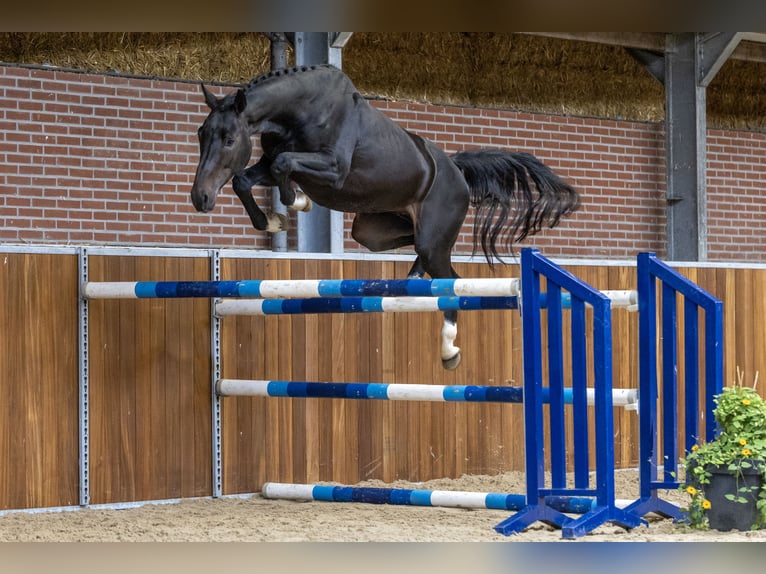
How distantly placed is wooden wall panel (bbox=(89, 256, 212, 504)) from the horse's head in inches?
44.7

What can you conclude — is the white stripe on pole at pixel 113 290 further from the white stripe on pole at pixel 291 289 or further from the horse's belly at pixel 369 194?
the horse's belly at pixel 369 194

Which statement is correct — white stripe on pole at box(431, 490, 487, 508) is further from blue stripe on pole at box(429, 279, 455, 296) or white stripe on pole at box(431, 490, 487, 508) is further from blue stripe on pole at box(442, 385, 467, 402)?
blue stripe on pole at box(429, 279, 455, 296)

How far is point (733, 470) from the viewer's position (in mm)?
3477

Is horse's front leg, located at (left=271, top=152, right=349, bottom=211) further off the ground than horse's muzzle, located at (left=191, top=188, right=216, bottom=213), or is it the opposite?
horse's front leg, located at (left=271, top=152, right=349, bottom=211)

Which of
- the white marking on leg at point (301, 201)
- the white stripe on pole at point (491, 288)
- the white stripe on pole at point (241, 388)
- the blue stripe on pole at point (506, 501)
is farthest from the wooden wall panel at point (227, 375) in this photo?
the white stripe on pole at point (491, 288)

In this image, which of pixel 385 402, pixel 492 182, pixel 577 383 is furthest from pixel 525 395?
pixel 385 402

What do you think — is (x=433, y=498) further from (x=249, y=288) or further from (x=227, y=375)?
(x=227, y=375)

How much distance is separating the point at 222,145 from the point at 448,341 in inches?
54.2

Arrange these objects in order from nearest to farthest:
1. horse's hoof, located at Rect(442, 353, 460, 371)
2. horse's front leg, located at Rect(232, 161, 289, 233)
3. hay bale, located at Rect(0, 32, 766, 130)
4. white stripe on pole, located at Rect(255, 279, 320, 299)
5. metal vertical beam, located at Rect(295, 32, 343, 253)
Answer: horse's front leg, located at Rect(232, 161, 289, 233) → white stripe on pole, located at Rect(255, 279, 320, 299) → horse's hoof, located at Rect(442, 353, 460, 371) → metal vertical beam, located at Rect(295, 32, 343, 253) → hay bale, located at Rect(0, 32, 766, 130)

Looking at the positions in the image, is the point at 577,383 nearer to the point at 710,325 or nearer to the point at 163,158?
the point at 710,325

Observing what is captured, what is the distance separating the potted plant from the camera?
348 centimetres

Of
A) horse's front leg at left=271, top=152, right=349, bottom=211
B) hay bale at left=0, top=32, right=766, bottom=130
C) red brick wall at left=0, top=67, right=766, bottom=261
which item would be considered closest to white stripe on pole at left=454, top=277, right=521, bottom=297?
horse's front leg at left=271, top=152, right=349, bottom=211

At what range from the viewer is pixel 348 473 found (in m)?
5.03
